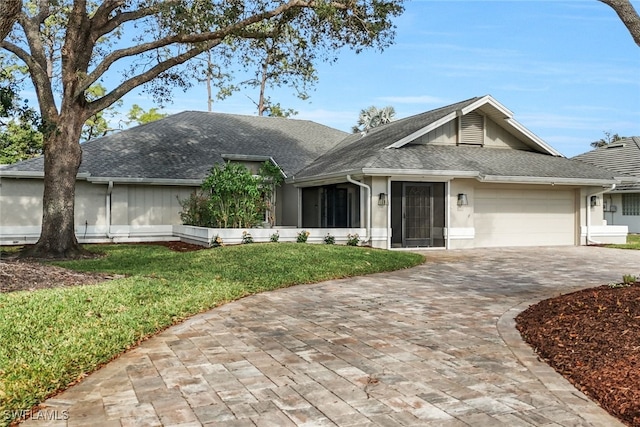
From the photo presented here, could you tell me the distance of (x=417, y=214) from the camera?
1714cm

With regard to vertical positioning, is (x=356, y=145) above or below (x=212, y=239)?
above

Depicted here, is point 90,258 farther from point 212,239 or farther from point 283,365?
point 283,365

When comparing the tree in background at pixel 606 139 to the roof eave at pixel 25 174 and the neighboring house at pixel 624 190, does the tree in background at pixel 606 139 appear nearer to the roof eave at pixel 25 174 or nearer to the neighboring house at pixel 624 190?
A: the neighboring house at pixel 624 190

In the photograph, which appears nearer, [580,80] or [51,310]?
[51,310]

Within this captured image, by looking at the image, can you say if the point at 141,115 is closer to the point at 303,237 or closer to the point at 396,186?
the point at 303,237

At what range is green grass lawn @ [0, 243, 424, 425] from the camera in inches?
168

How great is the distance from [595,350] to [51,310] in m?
5.80

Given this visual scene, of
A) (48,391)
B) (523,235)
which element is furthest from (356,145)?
(48,391)

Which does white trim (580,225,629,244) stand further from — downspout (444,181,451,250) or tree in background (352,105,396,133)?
tree in background (352,105,396,133)

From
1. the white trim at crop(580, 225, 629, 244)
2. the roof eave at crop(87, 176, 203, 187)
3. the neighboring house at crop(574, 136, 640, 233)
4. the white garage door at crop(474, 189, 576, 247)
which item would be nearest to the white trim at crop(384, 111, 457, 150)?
the white garage door at crop(474, 189, 576, 247)

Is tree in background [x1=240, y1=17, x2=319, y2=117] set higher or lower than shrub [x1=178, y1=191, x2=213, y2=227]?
higher

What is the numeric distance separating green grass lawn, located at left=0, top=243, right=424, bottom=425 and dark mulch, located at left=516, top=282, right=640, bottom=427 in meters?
4.14

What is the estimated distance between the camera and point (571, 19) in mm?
10039

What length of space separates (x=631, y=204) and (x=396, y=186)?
56.0ft
